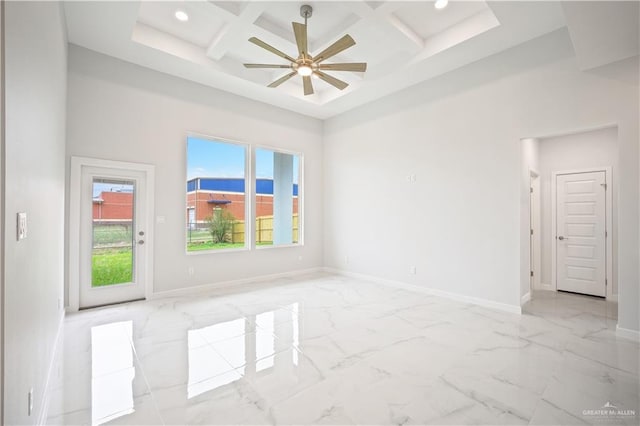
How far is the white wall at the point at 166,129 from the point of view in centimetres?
418

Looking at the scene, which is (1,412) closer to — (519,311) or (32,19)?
(32,19)

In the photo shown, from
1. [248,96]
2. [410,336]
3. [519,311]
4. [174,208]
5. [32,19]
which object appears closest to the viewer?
[32,19]

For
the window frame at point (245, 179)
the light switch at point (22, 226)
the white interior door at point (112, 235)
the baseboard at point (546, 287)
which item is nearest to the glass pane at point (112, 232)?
the white interior door at point (112, 235)

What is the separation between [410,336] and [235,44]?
4.45 meters

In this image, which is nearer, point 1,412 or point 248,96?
point 1,412

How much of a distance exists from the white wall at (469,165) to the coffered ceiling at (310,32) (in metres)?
0.48

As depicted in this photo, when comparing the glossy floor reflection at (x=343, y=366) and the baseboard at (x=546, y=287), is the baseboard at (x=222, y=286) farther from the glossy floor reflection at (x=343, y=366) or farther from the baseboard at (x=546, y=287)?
the baseboard at (x=546, y=287)

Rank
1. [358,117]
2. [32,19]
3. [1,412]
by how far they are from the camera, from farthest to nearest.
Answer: [358,117] < [32,19] < [1,412]

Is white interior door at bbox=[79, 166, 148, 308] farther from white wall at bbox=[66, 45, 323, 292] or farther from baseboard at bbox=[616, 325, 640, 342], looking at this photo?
baseboard at bbox=[616, 325, 640, 342]

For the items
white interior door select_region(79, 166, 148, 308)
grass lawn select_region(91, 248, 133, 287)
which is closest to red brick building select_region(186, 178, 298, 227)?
white interior door select_region(79, 166, 148, 308)

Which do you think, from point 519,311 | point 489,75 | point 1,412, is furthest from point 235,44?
point 519,311

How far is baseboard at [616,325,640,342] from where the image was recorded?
10.4 feet

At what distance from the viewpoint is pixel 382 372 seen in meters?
2.53

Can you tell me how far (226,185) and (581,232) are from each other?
633 cm
